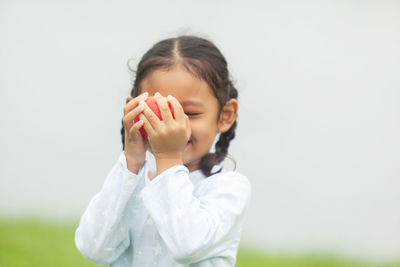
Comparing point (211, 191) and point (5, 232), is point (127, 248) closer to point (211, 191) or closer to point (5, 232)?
point (211, 191)

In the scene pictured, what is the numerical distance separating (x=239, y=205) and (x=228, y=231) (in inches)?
3.4

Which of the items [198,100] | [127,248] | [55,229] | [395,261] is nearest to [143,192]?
[127,248]

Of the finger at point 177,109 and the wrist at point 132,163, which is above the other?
the finger at point 177,109

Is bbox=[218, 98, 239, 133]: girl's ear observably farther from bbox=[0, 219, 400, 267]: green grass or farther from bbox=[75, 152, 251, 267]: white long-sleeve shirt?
bbox=[0, 219, 400, 267]: green grass

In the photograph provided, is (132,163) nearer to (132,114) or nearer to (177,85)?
(132,114)

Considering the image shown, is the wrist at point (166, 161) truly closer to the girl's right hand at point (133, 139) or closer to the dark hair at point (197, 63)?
the girl's right hand at point (133, 139)

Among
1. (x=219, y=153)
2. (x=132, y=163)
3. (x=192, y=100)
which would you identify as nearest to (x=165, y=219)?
(x=132, y=163)

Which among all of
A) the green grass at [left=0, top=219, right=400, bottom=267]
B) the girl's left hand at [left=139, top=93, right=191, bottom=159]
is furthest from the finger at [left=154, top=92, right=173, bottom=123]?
the green grass at [left=0, top=219, right=400, bottom=267]

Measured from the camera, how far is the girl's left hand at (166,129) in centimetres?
141

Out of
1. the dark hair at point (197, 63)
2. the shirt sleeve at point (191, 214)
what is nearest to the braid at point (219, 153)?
the dark hair at point (197, 63)

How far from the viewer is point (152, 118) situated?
4.66 ft

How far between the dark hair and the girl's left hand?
0.57 ft

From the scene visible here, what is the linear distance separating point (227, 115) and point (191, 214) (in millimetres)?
474

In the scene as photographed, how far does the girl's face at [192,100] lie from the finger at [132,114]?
0.11 meters
